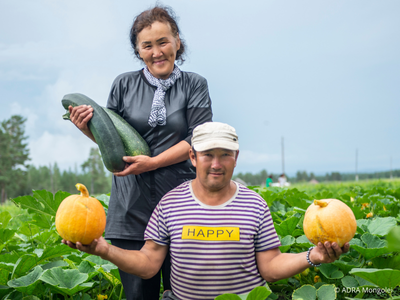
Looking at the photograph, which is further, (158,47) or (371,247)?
(371,247)

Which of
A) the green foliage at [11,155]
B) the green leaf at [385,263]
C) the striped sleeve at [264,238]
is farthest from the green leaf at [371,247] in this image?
the green foliage at [11,155]

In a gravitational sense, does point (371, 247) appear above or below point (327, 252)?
below

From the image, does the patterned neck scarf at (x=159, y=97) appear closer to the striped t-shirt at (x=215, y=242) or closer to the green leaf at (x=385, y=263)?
the striped t-shirt at (x=215, y=242)

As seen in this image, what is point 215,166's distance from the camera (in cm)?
202

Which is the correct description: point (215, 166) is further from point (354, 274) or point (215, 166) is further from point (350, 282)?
point (350, 282)

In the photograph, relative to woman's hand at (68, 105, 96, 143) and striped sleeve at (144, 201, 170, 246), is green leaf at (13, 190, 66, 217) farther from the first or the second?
striped sleeve at (144, 201, 170, 246)

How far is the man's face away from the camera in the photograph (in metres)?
2.04

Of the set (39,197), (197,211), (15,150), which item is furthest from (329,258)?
(15,150)

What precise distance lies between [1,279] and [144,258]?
3.86 feet

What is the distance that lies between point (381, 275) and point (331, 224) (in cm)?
41

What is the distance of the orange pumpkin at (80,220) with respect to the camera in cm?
175

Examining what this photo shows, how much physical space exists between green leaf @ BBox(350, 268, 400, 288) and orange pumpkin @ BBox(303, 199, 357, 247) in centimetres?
17

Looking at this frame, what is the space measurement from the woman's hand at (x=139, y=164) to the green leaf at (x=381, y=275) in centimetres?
131

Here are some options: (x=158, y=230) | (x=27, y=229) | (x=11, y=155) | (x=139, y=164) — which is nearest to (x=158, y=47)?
(x=139, y=164)
